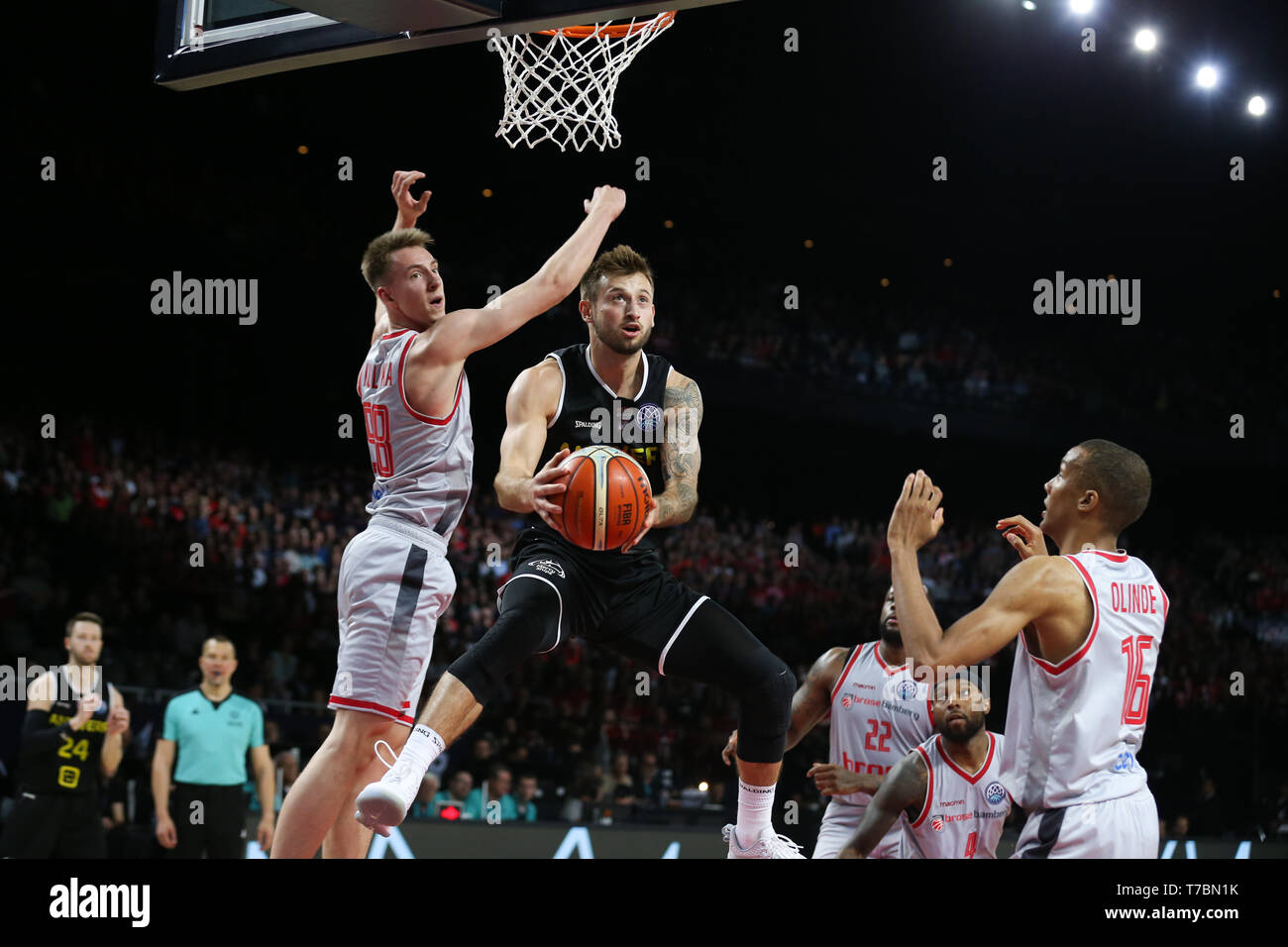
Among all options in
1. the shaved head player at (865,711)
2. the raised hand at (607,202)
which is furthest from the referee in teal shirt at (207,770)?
the raised hand at (607,202)

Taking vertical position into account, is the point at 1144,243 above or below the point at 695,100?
below

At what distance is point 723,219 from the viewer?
651 inches

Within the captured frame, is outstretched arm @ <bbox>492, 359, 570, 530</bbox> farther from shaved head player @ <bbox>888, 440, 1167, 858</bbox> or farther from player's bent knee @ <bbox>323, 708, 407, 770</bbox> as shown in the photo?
shaved head player @ <bbox>888, 440, 1167, 858</bbox>

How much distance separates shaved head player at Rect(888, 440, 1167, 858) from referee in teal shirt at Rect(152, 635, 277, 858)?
4.67 meters

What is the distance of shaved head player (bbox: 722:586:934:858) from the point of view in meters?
6.03

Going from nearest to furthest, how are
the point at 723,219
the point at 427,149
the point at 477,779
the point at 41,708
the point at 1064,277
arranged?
the point at 41,708 → the point at 477,779 → the point at 427,149 → the point at 723,219 → the point at 1064,277

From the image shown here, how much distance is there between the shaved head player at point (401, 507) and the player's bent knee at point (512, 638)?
30cm

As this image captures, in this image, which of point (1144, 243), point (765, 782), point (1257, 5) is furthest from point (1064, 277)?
point (765, 782)

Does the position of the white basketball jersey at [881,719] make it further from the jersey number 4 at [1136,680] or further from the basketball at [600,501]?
the basketball at [600,501]

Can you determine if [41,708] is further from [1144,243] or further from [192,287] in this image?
[1144,243]

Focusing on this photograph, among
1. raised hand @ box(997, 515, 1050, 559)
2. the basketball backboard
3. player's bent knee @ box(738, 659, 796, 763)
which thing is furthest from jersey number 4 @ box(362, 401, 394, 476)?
raised hand @ box(997, 515, 1050, 559)
